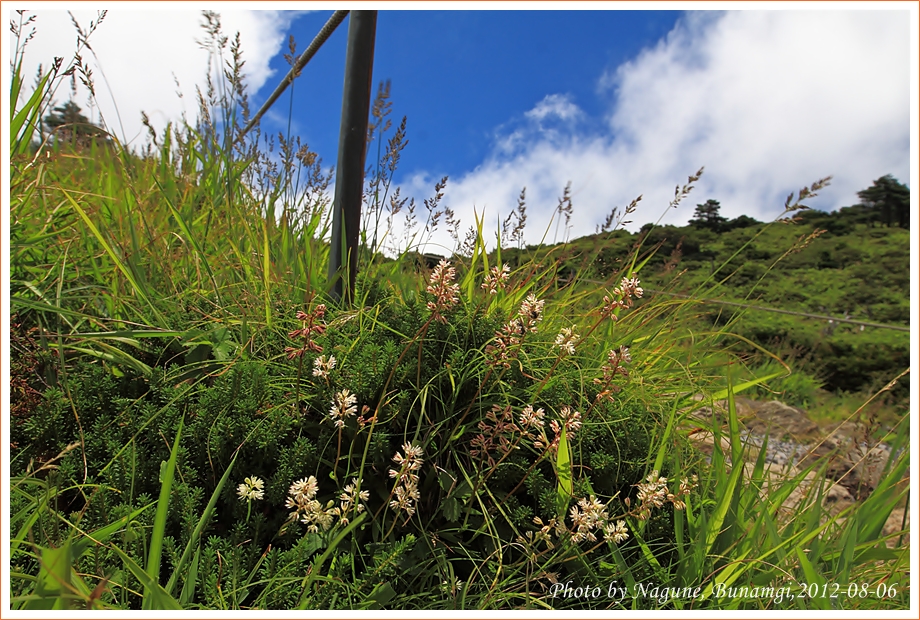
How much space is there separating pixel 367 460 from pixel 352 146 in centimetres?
132

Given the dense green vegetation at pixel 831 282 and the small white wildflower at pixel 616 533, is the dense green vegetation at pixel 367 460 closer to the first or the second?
the small white wildflower at pixel 616 533

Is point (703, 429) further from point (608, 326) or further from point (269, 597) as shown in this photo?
point (269, 597)

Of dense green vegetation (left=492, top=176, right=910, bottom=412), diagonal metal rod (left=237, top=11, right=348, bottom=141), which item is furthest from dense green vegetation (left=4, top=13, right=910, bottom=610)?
dense green vegetation (left=492, top=176, right=910, bottom=412)

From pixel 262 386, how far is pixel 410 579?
791 millimetres

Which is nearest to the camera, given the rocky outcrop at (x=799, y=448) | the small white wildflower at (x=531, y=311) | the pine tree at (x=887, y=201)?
the small white wildflower at (x=531, y=311)

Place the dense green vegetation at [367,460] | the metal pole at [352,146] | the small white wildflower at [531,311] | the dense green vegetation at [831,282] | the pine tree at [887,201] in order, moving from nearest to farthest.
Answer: the dense green vegetation at [367,460] → the small white wildflower at [531,311] → the metal pole at [352,146] → the dense green vegetation at [831,282] → the pine tree at [887,201]

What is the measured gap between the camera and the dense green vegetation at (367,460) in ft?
4.36

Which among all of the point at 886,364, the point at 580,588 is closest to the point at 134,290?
the point at 580,588

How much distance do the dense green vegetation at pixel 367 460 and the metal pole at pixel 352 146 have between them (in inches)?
6.2

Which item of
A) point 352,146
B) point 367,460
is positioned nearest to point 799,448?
point 367,460

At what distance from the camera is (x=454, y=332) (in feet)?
6.07

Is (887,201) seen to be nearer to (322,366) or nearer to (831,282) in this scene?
(831,282)

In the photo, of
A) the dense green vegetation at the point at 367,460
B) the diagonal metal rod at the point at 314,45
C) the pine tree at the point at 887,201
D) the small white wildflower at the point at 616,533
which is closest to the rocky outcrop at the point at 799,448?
the dense green vegetation at the point at 367,460

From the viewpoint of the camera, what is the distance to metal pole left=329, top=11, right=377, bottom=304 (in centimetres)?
212
